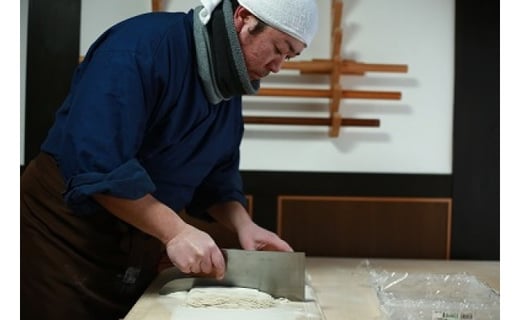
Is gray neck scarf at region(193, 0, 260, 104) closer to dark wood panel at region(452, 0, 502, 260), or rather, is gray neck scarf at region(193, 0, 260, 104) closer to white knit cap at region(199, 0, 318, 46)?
white knit cap at region(199, 0, 318, 46)

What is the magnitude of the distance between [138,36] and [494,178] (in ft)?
4.70

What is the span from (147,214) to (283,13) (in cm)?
42

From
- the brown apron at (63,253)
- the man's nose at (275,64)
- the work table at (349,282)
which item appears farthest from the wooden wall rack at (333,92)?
the brown apron at (63,253)

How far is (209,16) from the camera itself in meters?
1.10

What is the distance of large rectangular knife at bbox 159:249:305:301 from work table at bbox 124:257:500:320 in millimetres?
56

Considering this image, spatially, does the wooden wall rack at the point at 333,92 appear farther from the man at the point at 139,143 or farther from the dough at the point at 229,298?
the dough at the point at 229,298

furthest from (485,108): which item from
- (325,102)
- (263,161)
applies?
(263,161)

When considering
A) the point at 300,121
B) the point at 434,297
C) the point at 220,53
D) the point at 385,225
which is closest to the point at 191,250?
the point at 220,53

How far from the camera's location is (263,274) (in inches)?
44.2

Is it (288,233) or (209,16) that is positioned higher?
(209,16)

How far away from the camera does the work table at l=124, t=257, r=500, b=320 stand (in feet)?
3.51

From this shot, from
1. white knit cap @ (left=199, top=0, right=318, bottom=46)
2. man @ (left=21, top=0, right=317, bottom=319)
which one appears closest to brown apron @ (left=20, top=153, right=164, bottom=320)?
man @ (left=21, top=0, right=317, bottom=319)

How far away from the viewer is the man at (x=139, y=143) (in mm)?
963
